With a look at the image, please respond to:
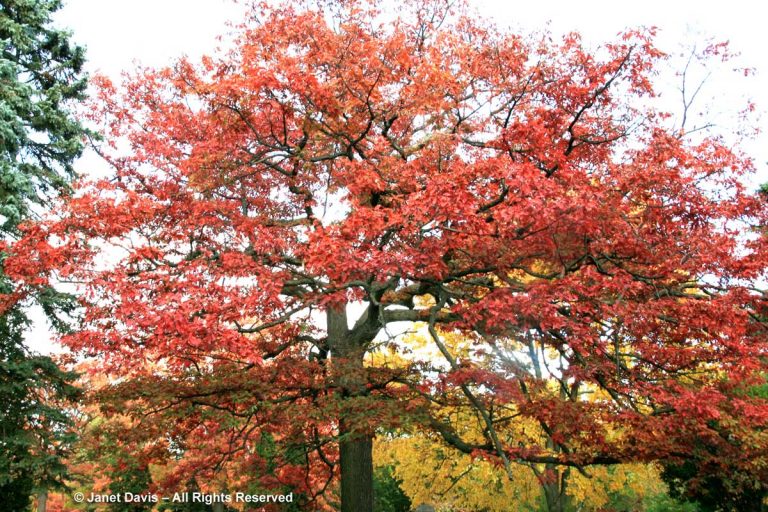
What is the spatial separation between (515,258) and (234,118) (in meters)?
4.27

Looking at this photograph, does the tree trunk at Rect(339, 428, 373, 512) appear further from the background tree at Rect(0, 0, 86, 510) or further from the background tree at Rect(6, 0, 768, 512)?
the background tree at Rect(0, 0, 86, 510)

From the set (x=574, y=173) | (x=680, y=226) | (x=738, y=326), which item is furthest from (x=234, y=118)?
(x=738, y=326)

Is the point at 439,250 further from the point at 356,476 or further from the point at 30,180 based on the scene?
the point at 30,180

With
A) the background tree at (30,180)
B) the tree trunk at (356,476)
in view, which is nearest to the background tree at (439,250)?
the tree trunk at (356,476)

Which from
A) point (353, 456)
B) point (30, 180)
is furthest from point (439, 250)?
point (30, 180)

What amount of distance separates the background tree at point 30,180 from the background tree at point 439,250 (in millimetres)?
2652

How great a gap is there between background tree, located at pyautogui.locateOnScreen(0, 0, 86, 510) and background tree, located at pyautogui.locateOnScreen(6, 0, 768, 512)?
2652 millimetres

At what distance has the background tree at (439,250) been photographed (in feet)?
22.0

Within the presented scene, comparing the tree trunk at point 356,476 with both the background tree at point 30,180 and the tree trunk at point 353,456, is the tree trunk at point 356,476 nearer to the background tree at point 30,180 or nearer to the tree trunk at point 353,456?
the tree trunk at point 353,456

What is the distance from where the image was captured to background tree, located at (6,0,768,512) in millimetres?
6719

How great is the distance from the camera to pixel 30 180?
11070 millimetres

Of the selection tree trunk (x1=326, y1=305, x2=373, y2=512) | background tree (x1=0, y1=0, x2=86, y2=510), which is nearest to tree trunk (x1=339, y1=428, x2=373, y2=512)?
tree trunk (x1=326, y1=305, x2=373, y2=512)

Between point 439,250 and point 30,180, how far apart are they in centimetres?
865

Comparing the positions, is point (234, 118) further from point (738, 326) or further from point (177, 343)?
point (738, 326)
